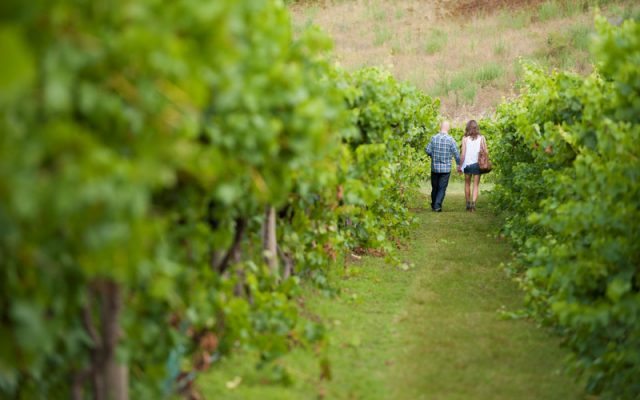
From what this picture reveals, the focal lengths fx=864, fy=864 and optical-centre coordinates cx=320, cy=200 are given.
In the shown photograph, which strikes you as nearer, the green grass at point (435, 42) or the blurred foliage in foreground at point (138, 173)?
the blurred foliage in foreground at point (138, 173)

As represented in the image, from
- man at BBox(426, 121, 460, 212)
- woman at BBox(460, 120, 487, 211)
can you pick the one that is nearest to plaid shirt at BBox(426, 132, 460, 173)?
man at BBox(426, 121, 460, 212)

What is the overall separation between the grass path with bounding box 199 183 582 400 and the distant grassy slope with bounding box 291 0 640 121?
86.8ft

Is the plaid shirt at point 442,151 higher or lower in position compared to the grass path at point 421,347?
lower

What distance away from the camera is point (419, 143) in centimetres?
1823

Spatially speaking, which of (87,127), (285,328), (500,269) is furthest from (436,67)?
(87,127)

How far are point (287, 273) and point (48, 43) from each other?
16.4 feet

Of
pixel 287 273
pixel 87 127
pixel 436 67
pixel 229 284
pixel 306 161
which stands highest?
pixel 87 127

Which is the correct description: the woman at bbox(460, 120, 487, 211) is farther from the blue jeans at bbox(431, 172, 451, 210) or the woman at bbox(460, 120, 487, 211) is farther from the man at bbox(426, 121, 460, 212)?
the blue jeans at bbox(431, 172, 451, 210)

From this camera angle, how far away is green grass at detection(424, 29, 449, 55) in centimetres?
4322

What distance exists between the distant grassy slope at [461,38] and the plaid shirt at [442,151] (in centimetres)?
1918

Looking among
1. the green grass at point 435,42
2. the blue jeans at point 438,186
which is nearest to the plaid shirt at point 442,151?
the blue jeans at point 438,186

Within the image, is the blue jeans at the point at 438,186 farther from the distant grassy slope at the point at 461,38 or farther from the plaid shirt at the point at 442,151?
the distant grassy slope at the point at 461,38

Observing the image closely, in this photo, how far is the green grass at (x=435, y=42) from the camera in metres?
43.2

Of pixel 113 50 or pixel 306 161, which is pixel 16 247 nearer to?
pixel 113 50
